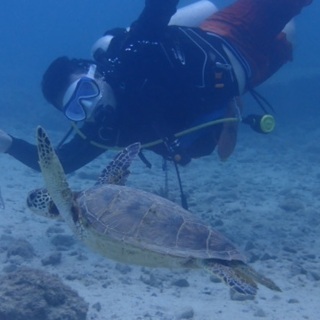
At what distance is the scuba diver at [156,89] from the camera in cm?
521

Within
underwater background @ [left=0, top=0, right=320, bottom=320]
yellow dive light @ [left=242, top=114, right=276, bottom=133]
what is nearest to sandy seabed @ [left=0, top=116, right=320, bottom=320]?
underwater background @ [left=0, top=0, right=320, bottom=320]

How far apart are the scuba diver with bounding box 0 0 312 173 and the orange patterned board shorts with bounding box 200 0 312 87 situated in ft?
0.18

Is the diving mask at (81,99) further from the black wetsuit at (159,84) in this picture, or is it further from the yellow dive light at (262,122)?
the yellow dive light at (262,122)

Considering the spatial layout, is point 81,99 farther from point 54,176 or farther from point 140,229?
point 140,229

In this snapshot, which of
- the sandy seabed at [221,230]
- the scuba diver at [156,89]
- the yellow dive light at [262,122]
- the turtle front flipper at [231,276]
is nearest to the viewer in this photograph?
the turtle front flipper at [231,276]

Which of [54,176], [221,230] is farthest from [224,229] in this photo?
[54,176]

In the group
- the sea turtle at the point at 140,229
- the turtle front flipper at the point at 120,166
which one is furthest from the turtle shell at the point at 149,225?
the turtle front flipper at the point at 120,166

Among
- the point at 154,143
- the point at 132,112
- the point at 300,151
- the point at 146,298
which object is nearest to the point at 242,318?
the point at 146,298

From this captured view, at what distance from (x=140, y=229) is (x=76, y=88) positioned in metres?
2.21

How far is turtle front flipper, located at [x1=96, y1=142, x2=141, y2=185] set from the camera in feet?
12.5

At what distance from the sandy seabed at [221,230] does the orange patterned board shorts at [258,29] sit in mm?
2212

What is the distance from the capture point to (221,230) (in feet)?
22.0

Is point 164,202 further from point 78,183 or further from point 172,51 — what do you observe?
point 78,183

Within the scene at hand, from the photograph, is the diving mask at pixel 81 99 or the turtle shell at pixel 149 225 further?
the diving mask at pixel 81 99
